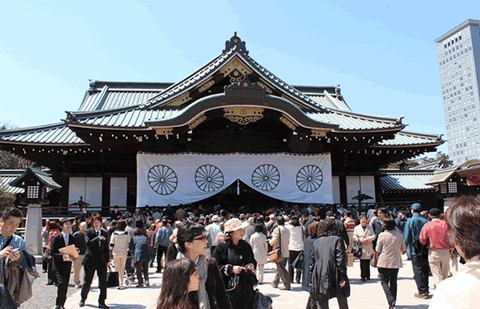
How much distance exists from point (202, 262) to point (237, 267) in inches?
32.0

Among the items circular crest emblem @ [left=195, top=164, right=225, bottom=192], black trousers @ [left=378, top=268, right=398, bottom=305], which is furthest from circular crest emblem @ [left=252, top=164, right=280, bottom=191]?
black trousers @ [left=378, top=268, right=398, bottom=305]

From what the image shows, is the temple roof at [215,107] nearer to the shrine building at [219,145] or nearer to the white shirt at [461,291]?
the shrine building at [219,145]

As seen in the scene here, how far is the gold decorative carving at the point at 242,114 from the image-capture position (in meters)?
13.8

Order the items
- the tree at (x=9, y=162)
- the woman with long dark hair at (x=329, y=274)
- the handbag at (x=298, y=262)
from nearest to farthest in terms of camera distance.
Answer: the woman with long dark hair at (x=329, y=274) → the handbag at (x=298, y=262) → the tree at (x=9, y=162)

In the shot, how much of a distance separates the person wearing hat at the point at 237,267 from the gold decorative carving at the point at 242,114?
985 cm

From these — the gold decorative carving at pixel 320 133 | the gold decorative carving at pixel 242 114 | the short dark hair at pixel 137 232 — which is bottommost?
the short dark hair at pixel 137 232

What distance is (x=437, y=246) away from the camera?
6.43 meters

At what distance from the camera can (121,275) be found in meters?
7.98

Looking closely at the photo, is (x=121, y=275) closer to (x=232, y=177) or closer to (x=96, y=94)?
(x=232, y=177)

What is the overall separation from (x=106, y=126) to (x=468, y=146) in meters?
110

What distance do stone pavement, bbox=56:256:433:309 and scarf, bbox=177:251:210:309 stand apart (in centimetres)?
352

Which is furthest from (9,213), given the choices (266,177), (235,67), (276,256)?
(235,67)

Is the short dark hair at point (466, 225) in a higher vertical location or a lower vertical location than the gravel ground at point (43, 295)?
higher

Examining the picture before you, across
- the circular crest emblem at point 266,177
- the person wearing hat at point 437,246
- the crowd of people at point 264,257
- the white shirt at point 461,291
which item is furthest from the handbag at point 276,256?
the circular crest emblem at point 266,177
